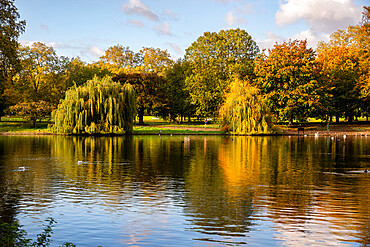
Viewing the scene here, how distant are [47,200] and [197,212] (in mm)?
5942

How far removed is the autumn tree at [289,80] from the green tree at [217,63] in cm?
587

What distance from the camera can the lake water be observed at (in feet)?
38.0

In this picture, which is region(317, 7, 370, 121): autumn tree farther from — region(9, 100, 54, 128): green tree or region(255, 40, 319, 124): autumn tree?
region(9, 100, 54, 128): green tree

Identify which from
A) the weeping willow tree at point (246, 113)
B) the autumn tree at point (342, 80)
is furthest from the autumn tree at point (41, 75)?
the autumn tree at point (342, 80)

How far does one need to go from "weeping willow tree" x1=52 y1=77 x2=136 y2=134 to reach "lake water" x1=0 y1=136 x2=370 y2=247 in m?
27.9

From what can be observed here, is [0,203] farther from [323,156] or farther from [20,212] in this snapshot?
[323,156]

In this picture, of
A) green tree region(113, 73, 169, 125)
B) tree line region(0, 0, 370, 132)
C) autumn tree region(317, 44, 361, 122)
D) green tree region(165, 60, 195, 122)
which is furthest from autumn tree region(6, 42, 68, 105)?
autumn tree region(317, 44, 361, 122)

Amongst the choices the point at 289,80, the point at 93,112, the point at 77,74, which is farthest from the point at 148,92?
the point at 93,112

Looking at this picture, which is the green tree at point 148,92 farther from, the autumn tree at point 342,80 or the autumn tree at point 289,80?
the autumn tree at point 342,80

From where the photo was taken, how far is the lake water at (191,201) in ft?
38.0

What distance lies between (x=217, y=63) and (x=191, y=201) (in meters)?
69.9

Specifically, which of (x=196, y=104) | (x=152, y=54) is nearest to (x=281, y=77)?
(x=196, y=104)

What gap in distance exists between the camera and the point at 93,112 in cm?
5678

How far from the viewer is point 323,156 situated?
33062 mm
